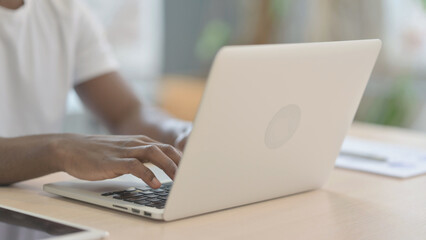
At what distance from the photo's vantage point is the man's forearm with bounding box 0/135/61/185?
1.30m

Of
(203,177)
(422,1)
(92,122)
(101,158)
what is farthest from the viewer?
(92,122)

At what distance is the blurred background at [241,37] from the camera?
3727 millimetres

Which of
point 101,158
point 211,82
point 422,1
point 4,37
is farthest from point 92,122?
point 211,82

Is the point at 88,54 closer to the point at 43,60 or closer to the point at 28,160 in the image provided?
the point at 43,60

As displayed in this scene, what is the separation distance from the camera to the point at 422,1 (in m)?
3.54

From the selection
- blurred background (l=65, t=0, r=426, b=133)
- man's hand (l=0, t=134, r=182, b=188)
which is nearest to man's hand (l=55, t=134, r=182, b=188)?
man's hand (l=0, t=134, r=182, b=188)

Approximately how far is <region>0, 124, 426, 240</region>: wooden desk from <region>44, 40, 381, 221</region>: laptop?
23 millimetres

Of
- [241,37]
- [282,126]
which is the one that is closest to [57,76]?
[282,126]

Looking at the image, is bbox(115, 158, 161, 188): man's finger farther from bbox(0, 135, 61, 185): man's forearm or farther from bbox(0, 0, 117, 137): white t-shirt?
bbox(0, 0, 117, 137): white t-shirt

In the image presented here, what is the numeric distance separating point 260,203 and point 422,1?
256cm

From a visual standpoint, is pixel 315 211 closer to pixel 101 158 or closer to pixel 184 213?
pixel 184 213

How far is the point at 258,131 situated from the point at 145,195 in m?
0.21

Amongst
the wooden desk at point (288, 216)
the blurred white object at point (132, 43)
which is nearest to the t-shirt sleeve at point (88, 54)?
the wooden desk at point (288, 216)

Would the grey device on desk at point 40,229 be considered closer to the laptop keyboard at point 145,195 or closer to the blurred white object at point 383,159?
the laptop keyboard at point 145,195
